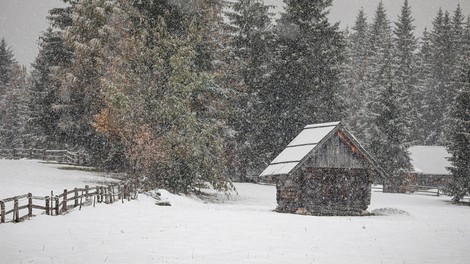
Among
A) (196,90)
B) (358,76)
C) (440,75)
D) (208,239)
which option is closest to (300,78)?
(196,90)

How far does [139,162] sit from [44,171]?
1139 cm

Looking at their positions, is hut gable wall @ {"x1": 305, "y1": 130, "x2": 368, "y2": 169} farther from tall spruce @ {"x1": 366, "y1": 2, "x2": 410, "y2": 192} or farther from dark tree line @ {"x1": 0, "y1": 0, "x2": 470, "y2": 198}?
tall spruce @ {"x1": 366, "y1": 2, "x2": 410, "y2": 192}

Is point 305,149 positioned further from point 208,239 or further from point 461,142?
point 461,142

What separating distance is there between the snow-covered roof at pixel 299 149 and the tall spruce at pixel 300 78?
16234 mm

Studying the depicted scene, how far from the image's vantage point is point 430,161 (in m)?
69.8

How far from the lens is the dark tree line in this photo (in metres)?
35.3

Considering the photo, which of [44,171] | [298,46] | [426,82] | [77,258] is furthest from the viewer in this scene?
[426,82]

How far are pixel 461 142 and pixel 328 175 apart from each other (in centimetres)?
2052

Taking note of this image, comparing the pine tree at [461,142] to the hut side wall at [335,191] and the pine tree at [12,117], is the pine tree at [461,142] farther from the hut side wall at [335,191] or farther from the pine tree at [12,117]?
the pine tree at [12,117]

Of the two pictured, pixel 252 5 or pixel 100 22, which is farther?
pixel 252 5

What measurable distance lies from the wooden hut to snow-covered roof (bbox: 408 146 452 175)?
3819 centimetres

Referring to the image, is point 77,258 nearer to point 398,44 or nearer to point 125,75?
point 125,75

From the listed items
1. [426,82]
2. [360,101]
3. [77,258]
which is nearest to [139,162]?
[77,258]

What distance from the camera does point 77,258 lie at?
1273cm
